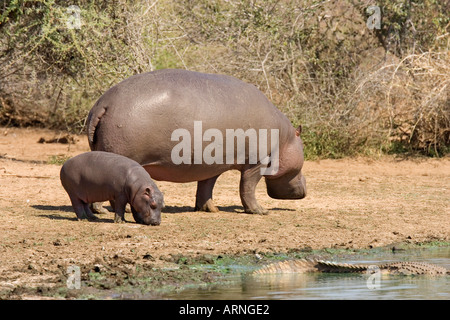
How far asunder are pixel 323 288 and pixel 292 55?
849 centimetres

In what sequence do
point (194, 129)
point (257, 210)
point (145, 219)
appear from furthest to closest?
point (257, 210)
point (194, 129)
point (145, 219)

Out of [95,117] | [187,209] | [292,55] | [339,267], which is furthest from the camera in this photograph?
[292,55]

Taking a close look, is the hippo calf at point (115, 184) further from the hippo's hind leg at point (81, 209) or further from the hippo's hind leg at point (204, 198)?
the hippo's hind leg at point (204, 198)

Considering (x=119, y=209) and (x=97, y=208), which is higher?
(x=119, y=209)

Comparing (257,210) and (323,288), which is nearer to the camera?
(323,288)

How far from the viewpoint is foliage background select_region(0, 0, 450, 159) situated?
517 inches

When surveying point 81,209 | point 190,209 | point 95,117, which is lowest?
point 190,209

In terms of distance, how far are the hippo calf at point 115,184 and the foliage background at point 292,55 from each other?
4685 mm

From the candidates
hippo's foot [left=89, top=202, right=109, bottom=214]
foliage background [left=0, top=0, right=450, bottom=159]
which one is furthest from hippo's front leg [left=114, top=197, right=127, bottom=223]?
foliage background [left=0, top=0, right=450, bottom=159]

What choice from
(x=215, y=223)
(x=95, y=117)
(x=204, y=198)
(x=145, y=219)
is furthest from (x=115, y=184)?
(x=204, y=198)

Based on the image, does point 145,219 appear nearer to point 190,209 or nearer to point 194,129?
point 194,129

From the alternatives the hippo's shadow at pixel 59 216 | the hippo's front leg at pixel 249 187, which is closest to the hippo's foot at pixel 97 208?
the hippo's shadow at pixel 59 216

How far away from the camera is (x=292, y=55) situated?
14273 mm
